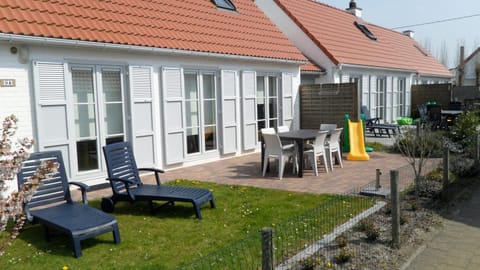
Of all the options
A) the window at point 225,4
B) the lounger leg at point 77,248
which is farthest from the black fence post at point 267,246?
the window at point 225,4

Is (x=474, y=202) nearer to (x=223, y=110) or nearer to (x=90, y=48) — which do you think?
(x=223, y=110)

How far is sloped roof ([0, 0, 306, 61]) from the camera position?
8.09 m

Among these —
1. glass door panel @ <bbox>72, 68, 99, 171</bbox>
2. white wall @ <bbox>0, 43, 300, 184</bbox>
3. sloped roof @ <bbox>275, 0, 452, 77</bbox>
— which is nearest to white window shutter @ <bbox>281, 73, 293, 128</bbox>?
white wall @ <bbox>0, 43, 300, 184</bbox>

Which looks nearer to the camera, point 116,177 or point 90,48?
point 116,177

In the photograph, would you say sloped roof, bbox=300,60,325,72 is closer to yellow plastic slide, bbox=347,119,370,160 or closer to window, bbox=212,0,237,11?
window, bbox=212,0,237,11

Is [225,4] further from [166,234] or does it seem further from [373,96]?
[166,234]

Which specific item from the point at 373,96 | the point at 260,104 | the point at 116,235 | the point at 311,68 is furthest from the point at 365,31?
the point at 116,235

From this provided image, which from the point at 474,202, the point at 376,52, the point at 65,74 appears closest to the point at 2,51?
the point at 65,74

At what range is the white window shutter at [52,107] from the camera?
786cm

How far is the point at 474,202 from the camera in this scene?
7.28 m

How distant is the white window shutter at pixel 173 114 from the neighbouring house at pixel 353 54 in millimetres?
6955

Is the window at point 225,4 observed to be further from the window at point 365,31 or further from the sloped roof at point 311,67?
the window at point 365,31

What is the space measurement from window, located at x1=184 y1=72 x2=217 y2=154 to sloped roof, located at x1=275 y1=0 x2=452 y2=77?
6.77m

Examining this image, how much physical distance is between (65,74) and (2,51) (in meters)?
1.18
